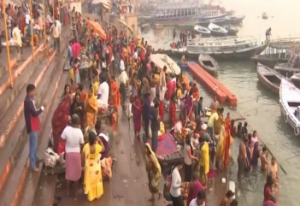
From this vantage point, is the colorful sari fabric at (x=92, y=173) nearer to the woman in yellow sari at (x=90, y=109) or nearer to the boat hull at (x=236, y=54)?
the woman in yellow sari at (x=90, y=109)

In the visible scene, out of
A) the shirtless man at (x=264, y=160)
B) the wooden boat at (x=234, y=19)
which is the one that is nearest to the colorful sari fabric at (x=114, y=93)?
the shirtless man at (x=264, y=160)

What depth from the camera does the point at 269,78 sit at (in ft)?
84.6

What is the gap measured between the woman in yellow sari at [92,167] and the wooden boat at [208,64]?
2015 cm

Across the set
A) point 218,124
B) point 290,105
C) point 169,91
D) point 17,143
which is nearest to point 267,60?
point 290,105

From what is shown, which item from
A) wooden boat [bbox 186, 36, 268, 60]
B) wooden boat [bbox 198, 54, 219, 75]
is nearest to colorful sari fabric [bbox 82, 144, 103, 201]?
wooden boat [bbox 198, 54, 219, 75]

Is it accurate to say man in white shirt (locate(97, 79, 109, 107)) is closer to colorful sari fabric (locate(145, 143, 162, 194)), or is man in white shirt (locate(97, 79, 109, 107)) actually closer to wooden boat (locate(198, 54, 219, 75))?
colorful sari fabric (locate(145, 143, 162, 194))

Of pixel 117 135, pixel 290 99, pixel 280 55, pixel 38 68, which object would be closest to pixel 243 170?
pixel 117 135

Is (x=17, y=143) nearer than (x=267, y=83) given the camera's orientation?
Yes

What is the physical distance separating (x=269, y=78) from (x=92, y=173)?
65.8 feet

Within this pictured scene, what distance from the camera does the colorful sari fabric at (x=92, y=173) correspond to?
7.47 m

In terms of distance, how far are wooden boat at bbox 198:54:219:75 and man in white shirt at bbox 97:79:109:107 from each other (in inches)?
648

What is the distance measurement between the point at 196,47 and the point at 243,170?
22130 mm

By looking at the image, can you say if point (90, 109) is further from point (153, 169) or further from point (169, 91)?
point (169, 91)

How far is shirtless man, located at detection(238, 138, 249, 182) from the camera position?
11234 mm
